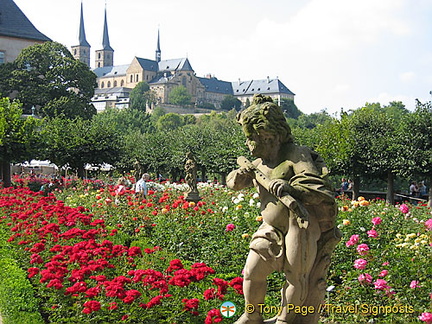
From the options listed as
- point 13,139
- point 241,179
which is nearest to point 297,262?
point 241,179

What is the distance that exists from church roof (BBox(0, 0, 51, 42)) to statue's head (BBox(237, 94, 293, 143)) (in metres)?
53.3

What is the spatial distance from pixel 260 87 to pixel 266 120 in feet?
471

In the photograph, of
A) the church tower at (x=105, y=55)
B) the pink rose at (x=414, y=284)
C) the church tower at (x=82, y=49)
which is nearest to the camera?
the pink rose at (x=414, y=284)

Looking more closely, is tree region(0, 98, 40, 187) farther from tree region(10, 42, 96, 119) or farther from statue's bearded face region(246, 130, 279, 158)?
tree region(10, 42, 96, 119)

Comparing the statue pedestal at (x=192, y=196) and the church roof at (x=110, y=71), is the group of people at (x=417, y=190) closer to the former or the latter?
the statue pedestal at (x=192, y=196)

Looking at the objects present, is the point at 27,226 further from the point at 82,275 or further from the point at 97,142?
the point at 97,142

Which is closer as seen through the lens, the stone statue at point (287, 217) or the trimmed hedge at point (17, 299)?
the stone statue at point (287, 217)

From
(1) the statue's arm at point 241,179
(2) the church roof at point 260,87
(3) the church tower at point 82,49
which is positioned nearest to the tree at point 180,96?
(2) the church roof at point 260,87

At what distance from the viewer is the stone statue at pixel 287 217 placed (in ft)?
12.8

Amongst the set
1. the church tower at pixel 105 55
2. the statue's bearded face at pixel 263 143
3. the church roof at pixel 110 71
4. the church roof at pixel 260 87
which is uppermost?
the church tower at pixel 105 55

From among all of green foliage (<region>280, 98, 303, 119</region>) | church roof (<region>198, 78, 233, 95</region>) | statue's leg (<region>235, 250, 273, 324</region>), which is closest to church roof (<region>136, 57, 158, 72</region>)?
church roof (<region>198, 78, 233, 95</region>)

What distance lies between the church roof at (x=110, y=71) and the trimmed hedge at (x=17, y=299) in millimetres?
146836

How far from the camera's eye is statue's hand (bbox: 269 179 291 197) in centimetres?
383

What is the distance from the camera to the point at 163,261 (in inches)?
303
